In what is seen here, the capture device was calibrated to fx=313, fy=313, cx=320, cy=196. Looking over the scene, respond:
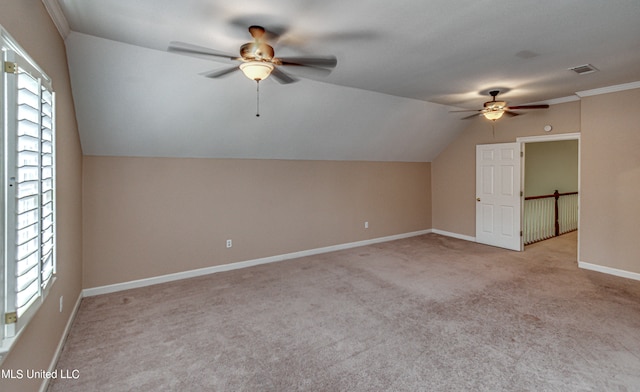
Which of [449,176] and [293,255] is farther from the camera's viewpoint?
[449,176]

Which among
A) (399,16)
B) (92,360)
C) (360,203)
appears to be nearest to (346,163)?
(360,203)

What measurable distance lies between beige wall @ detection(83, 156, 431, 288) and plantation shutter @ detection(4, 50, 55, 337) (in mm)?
1989

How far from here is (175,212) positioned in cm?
455

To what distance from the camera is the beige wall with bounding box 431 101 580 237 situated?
5421mm

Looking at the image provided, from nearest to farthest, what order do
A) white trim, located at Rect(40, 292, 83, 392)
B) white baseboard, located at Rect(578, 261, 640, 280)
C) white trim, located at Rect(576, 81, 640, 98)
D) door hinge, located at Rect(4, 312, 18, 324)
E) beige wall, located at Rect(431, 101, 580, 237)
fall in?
door hinge, located at Rect(4, 312, 18, 324) < white trim, located at Rect(40, 292, 83, 392) < white trim, located at Rect(576, 81, 640, 98) < white baseboard, located at Rect(578, 261, 640, 280) < beige wall, located at Rect(431, 101, 580, 237)

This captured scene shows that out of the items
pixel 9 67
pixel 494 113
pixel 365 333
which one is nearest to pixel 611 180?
pixel 494 113

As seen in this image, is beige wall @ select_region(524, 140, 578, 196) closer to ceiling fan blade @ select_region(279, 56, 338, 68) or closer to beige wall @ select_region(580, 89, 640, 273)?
beige wall @ select_region(580, 89, 640, 273)

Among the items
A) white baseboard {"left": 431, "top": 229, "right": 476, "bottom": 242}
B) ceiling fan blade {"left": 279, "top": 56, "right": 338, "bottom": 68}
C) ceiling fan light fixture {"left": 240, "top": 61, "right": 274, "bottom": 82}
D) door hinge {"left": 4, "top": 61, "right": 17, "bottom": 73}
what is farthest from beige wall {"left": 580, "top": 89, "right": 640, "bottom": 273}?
door hinge {"left": 4, "top": 61, "right": 17, "bottom": 73}

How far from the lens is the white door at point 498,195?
19.6 feet

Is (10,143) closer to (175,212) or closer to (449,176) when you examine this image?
(175,212)

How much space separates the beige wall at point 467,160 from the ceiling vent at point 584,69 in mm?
1607

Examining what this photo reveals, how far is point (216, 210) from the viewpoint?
15.9 ft

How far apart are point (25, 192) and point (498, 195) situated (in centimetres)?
688

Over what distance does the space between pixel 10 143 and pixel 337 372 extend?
2.50 m
